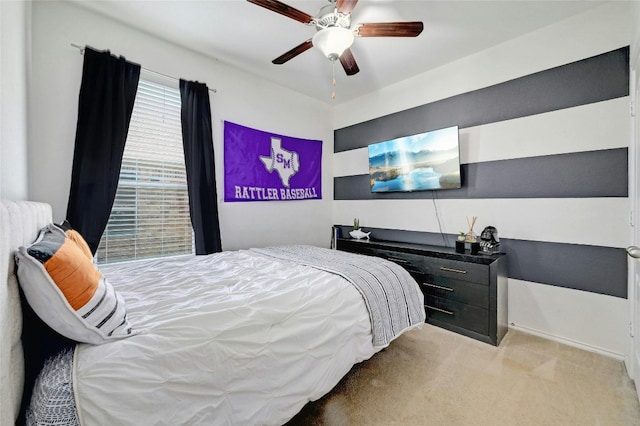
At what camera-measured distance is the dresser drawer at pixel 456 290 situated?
7.58ft

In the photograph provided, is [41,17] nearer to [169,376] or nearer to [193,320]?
[193,320]

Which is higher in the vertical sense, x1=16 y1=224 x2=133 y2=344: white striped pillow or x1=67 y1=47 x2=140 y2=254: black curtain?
x1=67 y1=47 x2=140 y2=254: black curtain

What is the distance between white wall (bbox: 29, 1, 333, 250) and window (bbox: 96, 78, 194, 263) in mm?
340

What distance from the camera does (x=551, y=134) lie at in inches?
92.7

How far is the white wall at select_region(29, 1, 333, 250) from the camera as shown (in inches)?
81.2

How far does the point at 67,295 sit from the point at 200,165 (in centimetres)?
214

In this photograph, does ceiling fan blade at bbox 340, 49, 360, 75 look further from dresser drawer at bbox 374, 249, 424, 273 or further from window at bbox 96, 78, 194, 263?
dresser drawer at bbox 374, 249, 424, 273

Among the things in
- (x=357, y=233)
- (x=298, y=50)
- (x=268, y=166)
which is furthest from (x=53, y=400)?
(x=357, y=233)

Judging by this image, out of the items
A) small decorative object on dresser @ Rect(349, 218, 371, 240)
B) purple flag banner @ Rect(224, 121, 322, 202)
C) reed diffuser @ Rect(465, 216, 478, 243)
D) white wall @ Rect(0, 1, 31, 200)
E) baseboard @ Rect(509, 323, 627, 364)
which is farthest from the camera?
small decorative object on dresser @ Rect(349, 218, 371, 240)

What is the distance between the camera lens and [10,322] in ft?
2.38

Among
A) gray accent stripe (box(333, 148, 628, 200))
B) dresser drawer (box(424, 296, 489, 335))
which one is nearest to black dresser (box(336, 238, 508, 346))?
dresser drawer (box(424, 296, 489, 335))

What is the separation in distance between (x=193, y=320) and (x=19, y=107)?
1.78 metres

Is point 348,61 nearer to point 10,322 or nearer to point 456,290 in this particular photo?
point 456,290

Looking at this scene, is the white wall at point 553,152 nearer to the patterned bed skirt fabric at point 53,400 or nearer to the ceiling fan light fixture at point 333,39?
the ceiling fan light fixture at point 333,39
